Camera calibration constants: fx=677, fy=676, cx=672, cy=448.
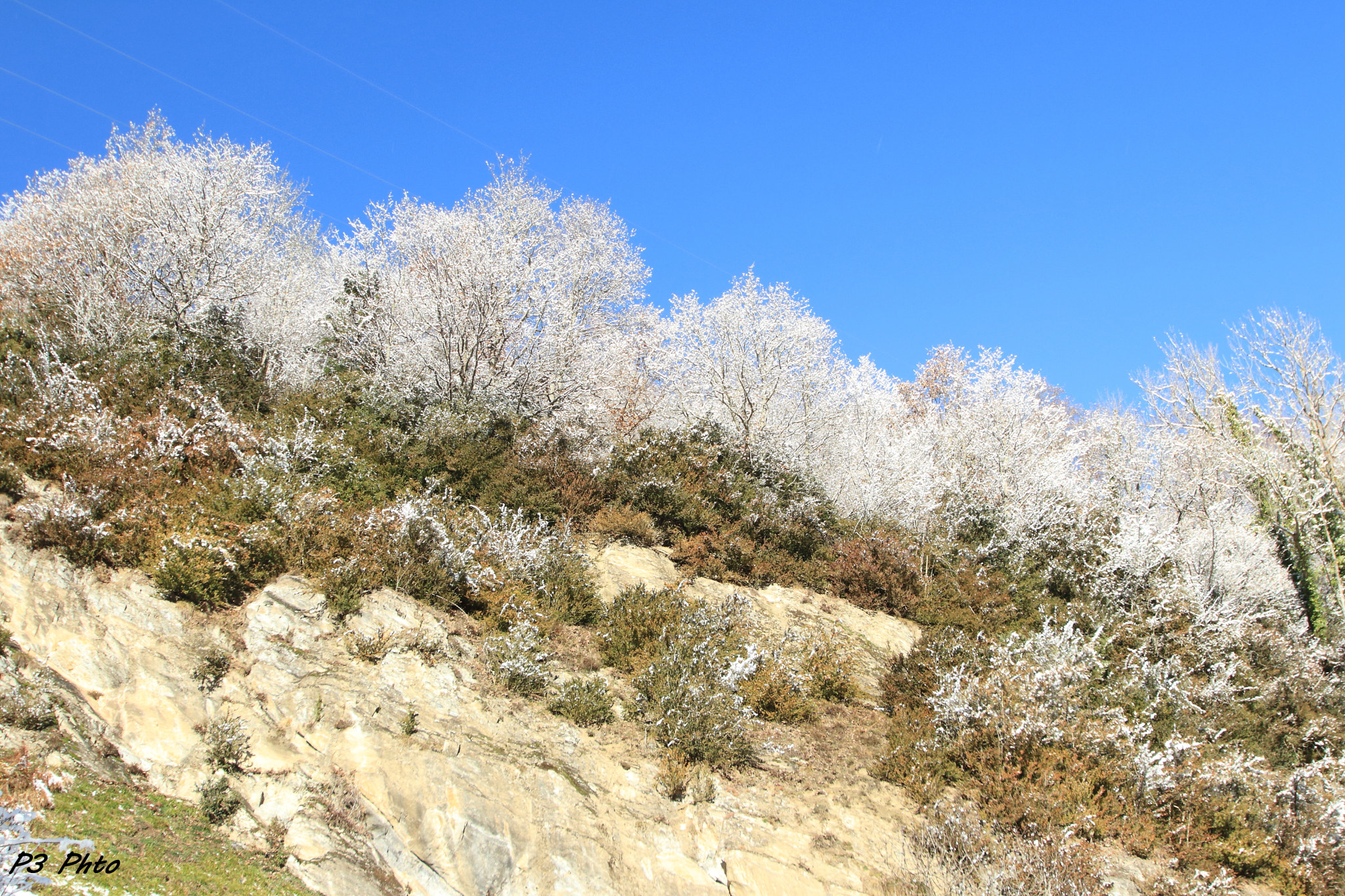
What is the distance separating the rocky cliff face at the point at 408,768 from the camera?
666cm

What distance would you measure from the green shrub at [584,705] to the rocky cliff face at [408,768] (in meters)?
0.16

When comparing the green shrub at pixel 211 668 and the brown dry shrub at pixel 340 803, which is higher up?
the green shrub at pixel 211 668

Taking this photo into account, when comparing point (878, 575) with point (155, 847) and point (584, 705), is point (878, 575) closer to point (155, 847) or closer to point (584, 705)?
point (584, 705)

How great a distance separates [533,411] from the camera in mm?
16266

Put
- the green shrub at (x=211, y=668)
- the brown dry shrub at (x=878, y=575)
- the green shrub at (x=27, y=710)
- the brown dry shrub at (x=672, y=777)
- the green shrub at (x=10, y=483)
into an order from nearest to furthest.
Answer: the green shrub at (x=27, y=710), the green shrub at (x=211, y=668), the brown dry shrub at (x=672, y=777), the green shrub at (x=10, y=483), the brown dry shrub at (x=878, y=575)

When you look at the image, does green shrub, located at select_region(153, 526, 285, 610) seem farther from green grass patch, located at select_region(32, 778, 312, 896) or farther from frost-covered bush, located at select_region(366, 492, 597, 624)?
green grass patch, located at select_region(32, 778, 312, 896)

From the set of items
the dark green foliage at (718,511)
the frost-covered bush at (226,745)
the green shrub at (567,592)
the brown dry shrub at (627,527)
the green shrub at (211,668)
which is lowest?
the frost-covered bush at (226,745)

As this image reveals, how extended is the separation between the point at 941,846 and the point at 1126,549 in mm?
10464

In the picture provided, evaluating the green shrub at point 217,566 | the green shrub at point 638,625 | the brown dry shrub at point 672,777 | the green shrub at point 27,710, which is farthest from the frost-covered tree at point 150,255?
the brown dry shrub at point 672,777

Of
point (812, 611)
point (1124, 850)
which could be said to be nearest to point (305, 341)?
point (812, 611)

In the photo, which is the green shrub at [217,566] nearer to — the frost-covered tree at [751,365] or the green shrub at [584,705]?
the green shrub at [584,705]

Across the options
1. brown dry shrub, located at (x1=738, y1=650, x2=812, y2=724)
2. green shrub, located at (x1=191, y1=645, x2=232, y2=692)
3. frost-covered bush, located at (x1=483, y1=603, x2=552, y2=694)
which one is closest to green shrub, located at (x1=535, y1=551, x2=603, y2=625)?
frost-covered bush, located at (x1=483, y1=603, x2=552, y2=694)

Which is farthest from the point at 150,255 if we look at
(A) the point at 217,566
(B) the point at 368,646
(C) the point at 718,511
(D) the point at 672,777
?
(D) the point at 672,777

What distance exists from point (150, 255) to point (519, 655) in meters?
12.5
